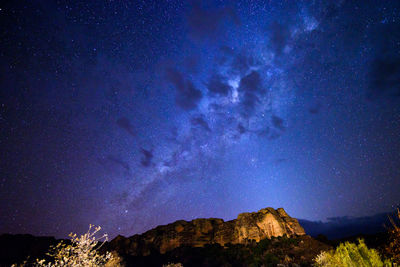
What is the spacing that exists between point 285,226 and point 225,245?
22.4 meters

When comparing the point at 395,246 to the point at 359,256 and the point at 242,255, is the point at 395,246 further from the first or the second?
the point at 242,255

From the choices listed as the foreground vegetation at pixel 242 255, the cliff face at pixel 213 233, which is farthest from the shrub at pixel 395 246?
the cliff face at pixel 213 233

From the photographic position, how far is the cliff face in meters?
64.2

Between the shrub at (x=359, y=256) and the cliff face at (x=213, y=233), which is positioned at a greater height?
the cliff face at (x=213, y=233)

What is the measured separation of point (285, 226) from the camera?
64.8 metres

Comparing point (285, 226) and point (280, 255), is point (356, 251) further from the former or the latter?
point (285, 226)

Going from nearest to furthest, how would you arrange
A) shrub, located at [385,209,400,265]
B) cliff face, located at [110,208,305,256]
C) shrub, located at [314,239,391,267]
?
shrub, located at [314,239,391,267] → shrub, located at [385,209,400,265] → cliff face, located at [110,208,305,256]

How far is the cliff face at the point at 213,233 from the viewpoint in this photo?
6425 cm

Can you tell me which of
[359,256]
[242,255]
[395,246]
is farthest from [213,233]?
[359,256]

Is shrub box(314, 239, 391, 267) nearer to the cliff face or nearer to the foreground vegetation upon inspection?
the foreground vegetation

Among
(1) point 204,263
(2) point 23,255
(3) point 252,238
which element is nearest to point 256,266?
(1) point 204,263

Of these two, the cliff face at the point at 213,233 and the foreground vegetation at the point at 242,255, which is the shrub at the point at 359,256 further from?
the cliff face at the point at 213,233

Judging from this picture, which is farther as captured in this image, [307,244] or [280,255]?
[307,244]

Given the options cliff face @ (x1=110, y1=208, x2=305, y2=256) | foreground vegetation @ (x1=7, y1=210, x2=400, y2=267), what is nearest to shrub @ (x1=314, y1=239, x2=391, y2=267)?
foreground vegetation @ (x1=7, y1=210, x2=400, y2=267)
